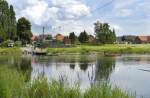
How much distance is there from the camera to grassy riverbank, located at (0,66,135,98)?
17125 millimetres

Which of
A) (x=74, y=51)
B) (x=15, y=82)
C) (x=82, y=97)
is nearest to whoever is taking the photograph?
(x=82, y=97)

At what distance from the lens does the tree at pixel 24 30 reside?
150875mm

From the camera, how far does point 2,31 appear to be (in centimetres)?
13000

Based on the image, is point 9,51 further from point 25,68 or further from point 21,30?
point 25,68

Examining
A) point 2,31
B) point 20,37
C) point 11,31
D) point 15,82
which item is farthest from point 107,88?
point 20,37

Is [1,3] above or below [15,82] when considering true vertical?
above

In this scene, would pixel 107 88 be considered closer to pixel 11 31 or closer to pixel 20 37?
pixel 11 31

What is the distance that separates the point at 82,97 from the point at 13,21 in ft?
427

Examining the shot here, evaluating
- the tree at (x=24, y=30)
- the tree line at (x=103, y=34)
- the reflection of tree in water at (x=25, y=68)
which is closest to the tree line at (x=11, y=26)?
the tree at (x=24, y=30)

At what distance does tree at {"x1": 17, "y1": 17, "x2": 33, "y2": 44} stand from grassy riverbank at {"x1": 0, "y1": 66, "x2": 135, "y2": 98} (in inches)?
5009

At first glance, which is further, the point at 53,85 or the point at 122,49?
the point at 122,49

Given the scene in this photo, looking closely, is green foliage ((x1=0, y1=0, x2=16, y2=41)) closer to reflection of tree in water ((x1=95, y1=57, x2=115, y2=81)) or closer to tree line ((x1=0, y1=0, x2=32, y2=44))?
tree line ((x1=0, y1=0, x2=32, y2=44))

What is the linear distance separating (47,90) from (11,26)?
12148cm

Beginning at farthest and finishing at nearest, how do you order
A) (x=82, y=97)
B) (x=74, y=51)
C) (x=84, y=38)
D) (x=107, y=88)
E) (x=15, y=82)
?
1. (x=84, y=38)
2. (x=74, y=51)
3. (x=15, y=82)
4. (x=82, y=97)
5. (x=107, y=88)
